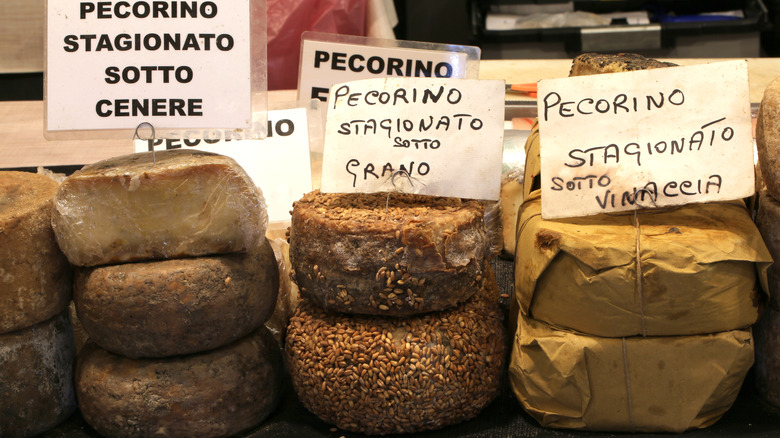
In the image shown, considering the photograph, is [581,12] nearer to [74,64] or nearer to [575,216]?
[575,216]

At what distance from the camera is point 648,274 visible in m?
1.18

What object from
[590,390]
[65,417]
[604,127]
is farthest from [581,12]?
[65,417]

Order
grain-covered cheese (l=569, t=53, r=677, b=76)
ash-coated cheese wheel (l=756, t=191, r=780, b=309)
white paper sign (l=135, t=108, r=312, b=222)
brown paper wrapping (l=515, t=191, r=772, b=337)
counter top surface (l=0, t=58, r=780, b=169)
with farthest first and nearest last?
counter top surface (l=0, t=58, r=780, b=169) → white paper sign (l=135, t=108, r=312, b=222) → grain-covered cheese (l=569, t=53, r=677, b=76) → ash-coated cheese wheel (l=756, t=191, r=780, b=309) → brown paper wrapping (l=515, t=191, r=772, b=337)

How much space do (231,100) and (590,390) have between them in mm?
796

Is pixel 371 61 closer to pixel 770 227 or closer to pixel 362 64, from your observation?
pixel 362 64

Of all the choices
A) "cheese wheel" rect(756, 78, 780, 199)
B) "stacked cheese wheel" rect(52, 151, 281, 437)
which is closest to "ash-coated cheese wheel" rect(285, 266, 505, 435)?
"stacked cheese wheel" rect(52, 151, 281, 437)

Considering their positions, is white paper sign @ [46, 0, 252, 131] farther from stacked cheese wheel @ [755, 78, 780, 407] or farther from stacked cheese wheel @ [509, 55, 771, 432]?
stacked cheese wheel @ [755, 78, 780, 407]

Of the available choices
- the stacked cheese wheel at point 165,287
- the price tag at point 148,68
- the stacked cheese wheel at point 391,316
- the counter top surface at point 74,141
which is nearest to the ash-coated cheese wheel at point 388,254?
the stacked cheese wheel at point 391,316

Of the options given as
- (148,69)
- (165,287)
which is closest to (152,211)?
(165,287)

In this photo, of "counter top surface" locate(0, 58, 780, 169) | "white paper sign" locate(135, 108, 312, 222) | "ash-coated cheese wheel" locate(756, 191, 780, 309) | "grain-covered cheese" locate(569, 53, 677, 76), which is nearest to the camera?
"ash-coated cheese wheel" locate(756, 191, 780, 309)

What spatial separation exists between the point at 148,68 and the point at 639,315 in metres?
0.94

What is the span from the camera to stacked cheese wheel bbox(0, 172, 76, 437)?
1.23 m

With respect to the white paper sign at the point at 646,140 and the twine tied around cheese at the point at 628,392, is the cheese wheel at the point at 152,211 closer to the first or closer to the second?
the white paper sign at the point at 646,140

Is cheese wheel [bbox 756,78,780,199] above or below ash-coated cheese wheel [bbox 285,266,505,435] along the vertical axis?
above
